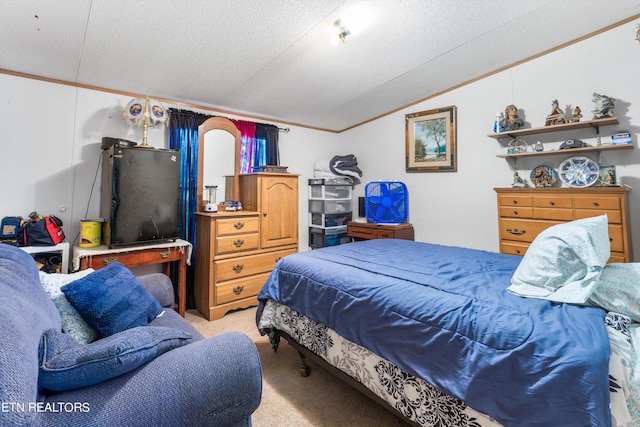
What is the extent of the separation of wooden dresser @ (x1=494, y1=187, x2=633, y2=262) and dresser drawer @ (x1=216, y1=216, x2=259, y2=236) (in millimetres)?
2597

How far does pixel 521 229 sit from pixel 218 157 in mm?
3329

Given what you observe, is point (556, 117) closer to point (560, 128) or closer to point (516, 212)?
point (560, 128)

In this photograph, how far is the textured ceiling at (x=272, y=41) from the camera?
74.4 inches

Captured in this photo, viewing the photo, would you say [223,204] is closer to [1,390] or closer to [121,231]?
[121,231]

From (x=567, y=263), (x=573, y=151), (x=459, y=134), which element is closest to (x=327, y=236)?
(x=459, y=134)

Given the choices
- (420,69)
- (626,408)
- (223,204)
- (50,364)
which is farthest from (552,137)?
(50,364)

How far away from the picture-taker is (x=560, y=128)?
2.68 metres

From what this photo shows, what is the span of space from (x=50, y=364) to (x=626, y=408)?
1.70 metres

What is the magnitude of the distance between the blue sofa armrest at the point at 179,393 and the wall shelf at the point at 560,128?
3207 millimetres

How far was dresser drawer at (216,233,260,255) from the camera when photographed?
9.53 ft

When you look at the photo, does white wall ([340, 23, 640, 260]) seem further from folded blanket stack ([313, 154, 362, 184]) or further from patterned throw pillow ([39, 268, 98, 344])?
patterned throw pillow ([39, 268, 98, 344])

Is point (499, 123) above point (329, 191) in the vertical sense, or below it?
above

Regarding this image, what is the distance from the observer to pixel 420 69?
3.00 metres

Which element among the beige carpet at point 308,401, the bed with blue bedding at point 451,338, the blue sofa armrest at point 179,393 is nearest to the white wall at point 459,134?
the bed with blue bedding at point 451,338
